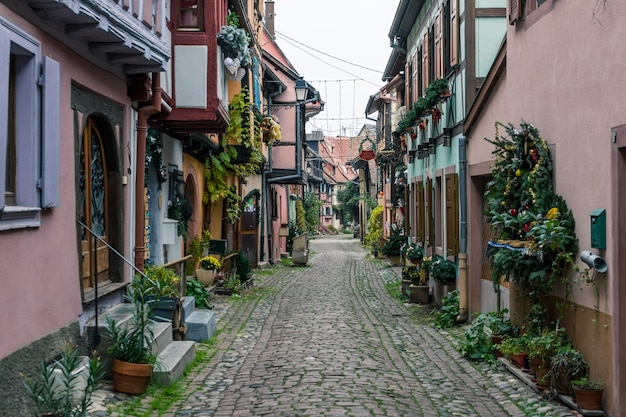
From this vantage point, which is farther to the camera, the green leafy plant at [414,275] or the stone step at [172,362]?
the green leafy plant at [414,275]

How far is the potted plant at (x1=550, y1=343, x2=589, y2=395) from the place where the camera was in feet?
23.0

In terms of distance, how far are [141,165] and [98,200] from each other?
1162 millimetres

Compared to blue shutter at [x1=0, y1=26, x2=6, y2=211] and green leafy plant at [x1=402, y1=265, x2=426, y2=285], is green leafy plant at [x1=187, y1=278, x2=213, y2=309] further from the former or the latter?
blue shutter at [x1=0, y1=26, x2=6, y2=211]

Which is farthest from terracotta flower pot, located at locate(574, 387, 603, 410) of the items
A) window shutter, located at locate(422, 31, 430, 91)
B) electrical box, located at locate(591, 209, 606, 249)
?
window shutter, located at locate(422, 31, 430, 91)

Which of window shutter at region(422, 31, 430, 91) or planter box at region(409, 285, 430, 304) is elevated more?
window shutter at region(422, 31, 430, 91)

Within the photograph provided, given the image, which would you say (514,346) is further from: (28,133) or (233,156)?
(233,156)

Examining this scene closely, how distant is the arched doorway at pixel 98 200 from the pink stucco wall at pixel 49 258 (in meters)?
0.57

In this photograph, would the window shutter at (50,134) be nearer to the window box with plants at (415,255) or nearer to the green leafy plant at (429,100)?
the green leafy plant at (429,100)

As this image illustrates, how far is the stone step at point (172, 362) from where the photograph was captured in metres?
7.80

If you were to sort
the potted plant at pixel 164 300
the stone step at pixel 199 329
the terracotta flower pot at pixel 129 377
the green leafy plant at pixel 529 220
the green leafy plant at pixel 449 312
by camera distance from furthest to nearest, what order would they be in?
the green leafy plant at pixel 449 312
the stone step at pixel 199 329
the potted plant at pixel 164 300
the green leafy plant at pixel 529 220
the terracotta flower pot at pixel 129 377

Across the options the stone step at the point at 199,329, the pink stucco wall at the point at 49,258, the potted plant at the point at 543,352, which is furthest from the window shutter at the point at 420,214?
the pink stucco wall at the point at 49,258

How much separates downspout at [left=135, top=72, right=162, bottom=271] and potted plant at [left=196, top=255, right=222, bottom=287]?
547cm

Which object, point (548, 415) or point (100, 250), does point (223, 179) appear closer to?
point (100, 250)

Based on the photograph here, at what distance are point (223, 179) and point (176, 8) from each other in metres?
7.41
